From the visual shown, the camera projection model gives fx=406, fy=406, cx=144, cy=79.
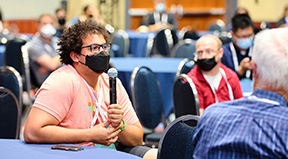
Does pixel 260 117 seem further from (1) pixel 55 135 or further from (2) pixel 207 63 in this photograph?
(2) pixel 207 63

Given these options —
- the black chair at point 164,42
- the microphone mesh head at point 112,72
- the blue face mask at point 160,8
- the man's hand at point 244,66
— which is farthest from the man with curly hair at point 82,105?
the blue face mask at point 160,8

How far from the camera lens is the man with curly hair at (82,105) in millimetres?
1985

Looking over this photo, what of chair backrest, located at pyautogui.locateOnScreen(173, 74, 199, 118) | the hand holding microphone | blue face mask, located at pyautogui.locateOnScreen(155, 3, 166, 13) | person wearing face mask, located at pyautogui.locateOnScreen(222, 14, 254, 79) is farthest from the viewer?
blue face mask, located at pyautogui.locateOnScreen(155, 3, 166, 13)

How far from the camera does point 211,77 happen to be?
3264 millimetres

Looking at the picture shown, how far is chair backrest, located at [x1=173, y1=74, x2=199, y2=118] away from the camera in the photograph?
277 centimetres

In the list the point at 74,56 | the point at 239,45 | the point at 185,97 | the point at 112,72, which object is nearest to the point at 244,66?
the point at 239,45

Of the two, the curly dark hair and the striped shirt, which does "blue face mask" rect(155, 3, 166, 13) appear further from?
the striped shirt

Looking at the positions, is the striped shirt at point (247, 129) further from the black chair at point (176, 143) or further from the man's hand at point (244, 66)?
the man's hand at point (244, 66)

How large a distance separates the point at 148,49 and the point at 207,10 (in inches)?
246

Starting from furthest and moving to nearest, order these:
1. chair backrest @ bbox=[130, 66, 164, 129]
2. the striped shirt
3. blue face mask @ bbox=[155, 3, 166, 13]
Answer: blue face mask @ bbox=[155, 3, 166, 13]
chair backrest @ bbox=[130, 66, 164, 129]
the striped shirt

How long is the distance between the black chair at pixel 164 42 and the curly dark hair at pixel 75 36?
4519 mm

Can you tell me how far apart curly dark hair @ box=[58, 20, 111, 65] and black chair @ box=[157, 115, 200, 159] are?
0.76 m

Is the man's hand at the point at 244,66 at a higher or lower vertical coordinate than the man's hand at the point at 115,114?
lower

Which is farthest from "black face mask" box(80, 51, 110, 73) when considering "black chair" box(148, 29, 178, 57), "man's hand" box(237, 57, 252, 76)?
"black chair" box(148, 29, 178, 57)
